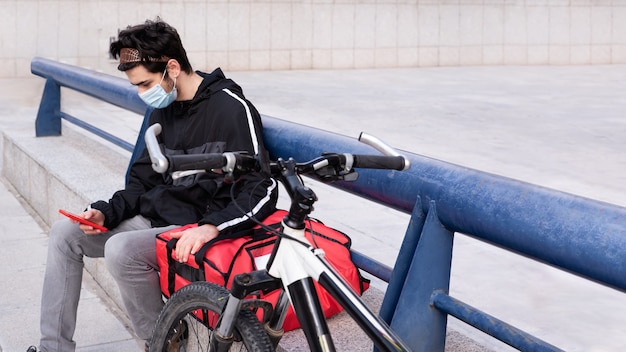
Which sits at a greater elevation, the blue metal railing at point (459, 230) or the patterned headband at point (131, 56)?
the patterned headband at point (131, 56)

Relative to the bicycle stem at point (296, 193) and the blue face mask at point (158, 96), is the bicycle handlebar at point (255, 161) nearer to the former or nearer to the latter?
the bicycle stem at point (296, 193)

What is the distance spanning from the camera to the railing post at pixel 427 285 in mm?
2512

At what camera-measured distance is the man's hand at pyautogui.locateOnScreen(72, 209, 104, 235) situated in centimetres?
351

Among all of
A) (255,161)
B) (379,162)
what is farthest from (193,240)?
(379,162)

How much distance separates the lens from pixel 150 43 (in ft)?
11.2

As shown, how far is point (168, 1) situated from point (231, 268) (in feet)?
52.3

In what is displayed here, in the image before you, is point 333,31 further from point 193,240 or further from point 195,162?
point 195,162

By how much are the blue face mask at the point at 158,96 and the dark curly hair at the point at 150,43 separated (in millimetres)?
77

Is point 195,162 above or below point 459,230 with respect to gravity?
above

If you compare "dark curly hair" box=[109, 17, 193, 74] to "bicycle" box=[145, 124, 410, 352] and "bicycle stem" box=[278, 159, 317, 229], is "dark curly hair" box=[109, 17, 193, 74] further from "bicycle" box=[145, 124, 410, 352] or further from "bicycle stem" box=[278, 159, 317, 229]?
"bicycle stem" box=[278, 159, 317, 229]

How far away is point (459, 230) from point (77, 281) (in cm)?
181

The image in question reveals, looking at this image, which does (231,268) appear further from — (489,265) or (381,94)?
(381,94)

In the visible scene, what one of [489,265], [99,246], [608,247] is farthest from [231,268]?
[489,265]

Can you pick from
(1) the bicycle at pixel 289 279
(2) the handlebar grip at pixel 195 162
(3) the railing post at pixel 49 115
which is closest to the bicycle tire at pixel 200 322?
(1) the bicycle at pixel 289 279
